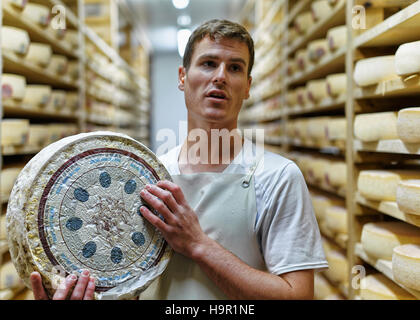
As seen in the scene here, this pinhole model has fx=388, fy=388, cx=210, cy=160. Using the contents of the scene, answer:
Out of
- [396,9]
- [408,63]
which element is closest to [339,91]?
[396,9]

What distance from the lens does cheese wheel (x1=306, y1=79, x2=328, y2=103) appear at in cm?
238

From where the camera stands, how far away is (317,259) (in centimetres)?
90

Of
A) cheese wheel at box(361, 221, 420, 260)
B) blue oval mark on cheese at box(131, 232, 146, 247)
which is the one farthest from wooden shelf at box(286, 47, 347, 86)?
blue oval mark on cheese at box(131, 232, 146, 247)

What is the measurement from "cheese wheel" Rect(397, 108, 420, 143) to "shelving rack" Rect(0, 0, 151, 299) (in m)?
1.00

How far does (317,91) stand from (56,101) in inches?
67.8

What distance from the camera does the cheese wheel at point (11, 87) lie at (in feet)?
6.58

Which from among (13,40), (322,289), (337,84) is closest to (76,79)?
(13,40)

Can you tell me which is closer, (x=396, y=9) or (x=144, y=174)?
(x=144, y=174)

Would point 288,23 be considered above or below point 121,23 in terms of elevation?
below

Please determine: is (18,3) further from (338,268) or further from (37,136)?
(338,268)

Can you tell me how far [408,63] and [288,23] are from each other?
222 centimetres

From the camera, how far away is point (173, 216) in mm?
812

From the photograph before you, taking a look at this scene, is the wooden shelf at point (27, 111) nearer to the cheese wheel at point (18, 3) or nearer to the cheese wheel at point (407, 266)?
the cheese wheel at point (18, 3)

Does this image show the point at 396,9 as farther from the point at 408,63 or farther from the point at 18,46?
the point at 18,46
